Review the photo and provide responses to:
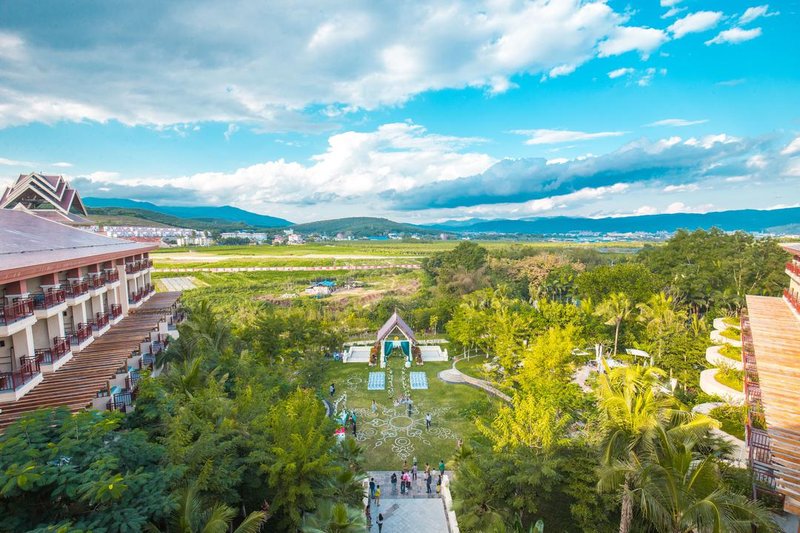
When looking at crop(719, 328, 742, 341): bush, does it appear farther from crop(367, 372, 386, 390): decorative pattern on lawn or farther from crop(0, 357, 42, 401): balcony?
crop(0, 357, 42, 401): balcony

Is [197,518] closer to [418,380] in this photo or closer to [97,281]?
[97,281]

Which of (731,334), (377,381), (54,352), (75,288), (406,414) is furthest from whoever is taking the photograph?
(377,381)

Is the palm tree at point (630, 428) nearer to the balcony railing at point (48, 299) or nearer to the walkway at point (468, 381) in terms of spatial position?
the walkway at point (468, 381)

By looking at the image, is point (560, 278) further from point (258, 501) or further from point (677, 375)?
point (258, 501)

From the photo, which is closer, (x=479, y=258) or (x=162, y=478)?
(x=162, y=478)

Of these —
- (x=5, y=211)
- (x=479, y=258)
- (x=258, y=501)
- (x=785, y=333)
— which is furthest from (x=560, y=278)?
(x=5, y=211)

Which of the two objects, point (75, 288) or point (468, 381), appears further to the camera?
point (468, 381)

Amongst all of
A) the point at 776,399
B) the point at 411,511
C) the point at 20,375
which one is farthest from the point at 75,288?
the point at 776,399
